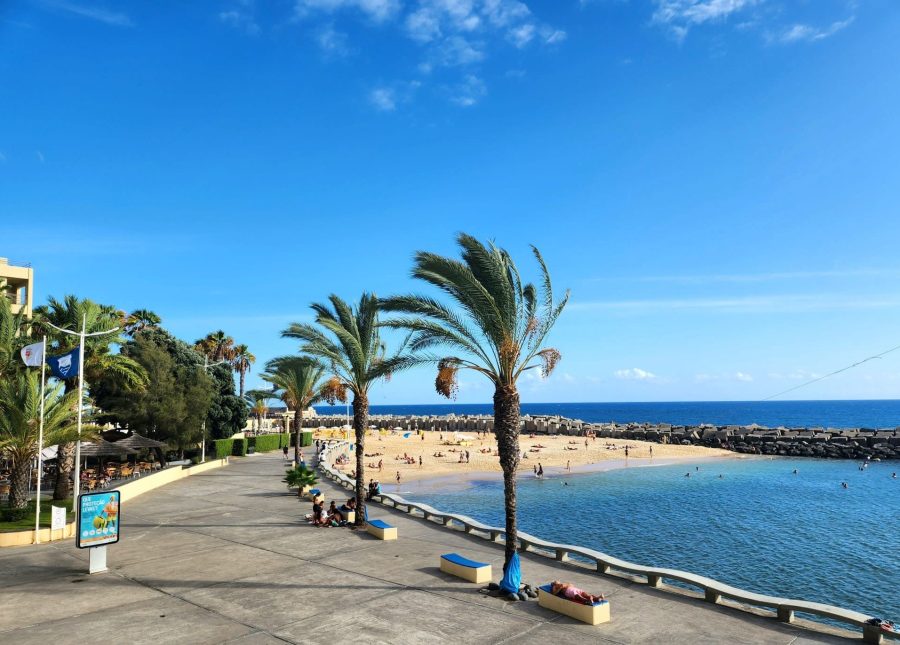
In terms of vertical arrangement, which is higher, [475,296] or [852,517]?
[475,296]

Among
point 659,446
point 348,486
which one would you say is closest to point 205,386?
point 348,486

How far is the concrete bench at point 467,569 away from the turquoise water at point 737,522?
39.7ft

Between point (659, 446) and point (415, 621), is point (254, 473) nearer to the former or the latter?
point (415, 621)

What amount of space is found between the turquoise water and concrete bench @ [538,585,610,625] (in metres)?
12.3

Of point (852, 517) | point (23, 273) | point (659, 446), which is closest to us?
point (852, 517)

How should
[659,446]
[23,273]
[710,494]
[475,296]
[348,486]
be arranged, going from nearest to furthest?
[475,296] → [348,486] → [710,494] → [23,273] → [659,446]

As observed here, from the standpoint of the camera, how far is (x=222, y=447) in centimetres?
4778

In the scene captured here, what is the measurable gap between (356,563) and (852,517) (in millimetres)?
34444

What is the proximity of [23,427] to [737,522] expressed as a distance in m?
35.2

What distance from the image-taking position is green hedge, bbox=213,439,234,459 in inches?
1858

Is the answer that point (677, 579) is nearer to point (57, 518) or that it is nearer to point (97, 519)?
point (97, 519)

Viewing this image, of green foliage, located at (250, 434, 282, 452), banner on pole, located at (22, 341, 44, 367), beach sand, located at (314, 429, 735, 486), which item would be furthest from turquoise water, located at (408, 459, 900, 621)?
banner on pole, located at (22, 341, 44, 367)

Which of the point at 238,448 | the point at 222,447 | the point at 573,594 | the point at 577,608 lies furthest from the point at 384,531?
the point at 238,448

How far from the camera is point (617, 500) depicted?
41.2m
